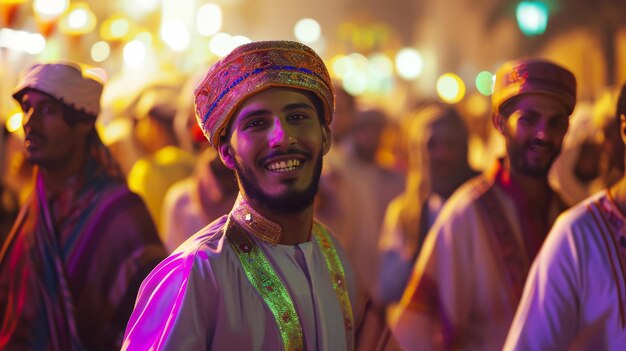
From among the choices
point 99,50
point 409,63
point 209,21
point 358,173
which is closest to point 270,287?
point 358,173

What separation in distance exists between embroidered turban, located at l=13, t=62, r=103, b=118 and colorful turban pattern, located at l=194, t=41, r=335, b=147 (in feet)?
3.90

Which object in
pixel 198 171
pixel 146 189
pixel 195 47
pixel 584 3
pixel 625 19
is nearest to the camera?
pixel 198 171

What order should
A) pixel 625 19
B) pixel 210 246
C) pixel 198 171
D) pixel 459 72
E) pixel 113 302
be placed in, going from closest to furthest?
pixel 210 246 < pixel 113 302 < pixel 198 171 < pixel 625 19 < pixel 459 72

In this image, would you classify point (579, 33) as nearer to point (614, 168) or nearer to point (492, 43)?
point (492, 43)

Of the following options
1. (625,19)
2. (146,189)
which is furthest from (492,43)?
(146,189)

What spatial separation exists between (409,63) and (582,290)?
30.6 metres

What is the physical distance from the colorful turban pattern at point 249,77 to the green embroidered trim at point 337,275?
19.5 inches

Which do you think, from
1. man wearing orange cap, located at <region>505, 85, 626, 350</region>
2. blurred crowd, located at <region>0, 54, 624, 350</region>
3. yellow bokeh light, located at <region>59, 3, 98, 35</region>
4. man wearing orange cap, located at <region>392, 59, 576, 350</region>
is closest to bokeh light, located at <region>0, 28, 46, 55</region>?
yellow bokeh light, located at <region>59, 3, 98, 35</region>

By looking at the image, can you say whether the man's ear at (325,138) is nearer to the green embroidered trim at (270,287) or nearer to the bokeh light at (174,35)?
the green embroidered trim at (270,287)

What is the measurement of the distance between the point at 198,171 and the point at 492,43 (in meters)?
18.1

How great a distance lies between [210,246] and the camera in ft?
11.0

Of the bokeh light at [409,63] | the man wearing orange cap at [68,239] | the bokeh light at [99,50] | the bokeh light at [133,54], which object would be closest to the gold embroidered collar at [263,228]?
the man wearing orange cap at [68,239]

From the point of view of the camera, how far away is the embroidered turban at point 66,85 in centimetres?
450

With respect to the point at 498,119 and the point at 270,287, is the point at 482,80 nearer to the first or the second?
the point at 498,119
